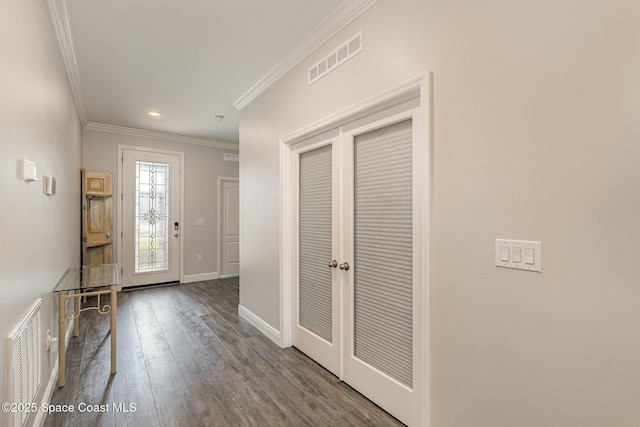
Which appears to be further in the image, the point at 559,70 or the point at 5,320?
the point at 5,320

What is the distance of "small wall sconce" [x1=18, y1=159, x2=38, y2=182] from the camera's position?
149 centimetres

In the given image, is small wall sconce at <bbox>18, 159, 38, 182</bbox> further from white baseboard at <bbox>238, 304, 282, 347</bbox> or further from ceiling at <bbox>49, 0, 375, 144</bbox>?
white baseboard at <bbox>238, 304, 282, 347</bbox>

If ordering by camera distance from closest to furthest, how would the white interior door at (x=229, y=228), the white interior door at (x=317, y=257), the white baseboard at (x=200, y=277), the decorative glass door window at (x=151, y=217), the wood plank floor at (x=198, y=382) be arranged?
the wood plank floor at (x=198, y=382)
the white interior door at (x=317, y=257)
the decorative glass door window at (x=151, y=217)
the white baseboard at (x=200, y=277)
the white interior door at (x=229, y=228)

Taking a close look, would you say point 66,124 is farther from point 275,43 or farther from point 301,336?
point 301,336

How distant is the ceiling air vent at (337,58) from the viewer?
2064mm

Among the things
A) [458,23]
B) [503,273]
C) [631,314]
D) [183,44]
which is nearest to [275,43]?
[183,44]

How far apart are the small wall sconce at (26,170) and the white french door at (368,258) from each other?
6.03 feet

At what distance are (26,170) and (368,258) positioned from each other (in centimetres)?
203

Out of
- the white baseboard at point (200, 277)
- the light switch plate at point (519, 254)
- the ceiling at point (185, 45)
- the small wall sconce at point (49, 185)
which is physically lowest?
the white baseboard at point (200, 277)

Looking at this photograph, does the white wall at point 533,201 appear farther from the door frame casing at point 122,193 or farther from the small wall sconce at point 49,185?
the door frame casing at point 122,193

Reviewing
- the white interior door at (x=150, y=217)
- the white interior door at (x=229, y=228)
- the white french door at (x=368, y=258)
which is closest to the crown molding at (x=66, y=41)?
the white interior door at (x=150, y=217)

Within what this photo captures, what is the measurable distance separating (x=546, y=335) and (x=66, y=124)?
4192 millimetres

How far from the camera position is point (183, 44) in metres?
2.59

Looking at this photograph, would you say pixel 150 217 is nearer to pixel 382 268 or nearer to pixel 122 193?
pixel 122 193
